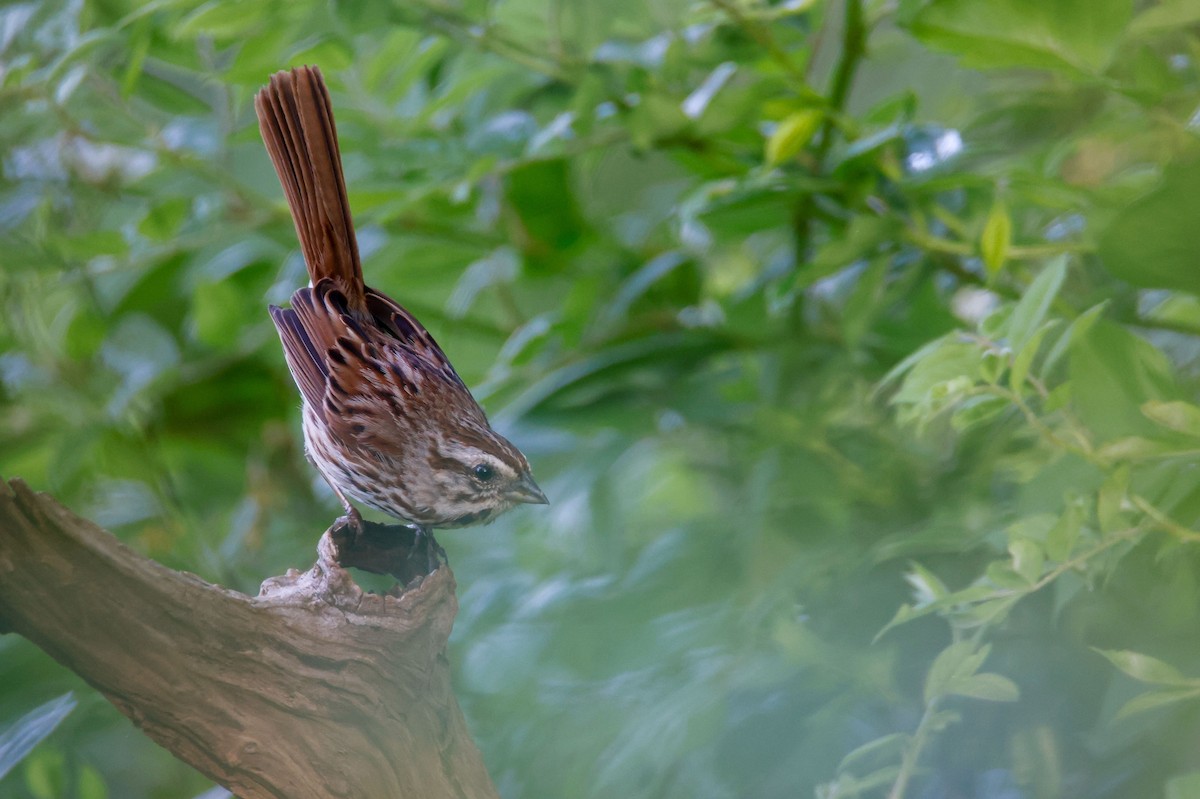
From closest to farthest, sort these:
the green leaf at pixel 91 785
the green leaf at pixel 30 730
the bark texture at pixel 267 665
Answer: the bark texture at pixel 267 665, the green leaf at pixel 30 730, the green leaf at pixel 91 785

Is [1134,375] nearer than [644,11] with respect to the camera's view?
Yes

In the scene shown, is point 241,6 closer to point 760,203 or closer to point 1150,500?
point 760,203

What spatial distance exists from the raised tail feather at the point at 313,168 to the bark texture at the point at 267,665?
11 centimetres

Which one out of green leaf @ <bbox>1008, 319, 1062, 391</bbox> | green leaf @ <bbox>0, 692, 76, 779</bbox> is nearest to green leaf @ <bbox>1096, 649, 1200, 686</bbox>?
green leaf @ <bbox>1008, 319, 1062, 391</bbox>

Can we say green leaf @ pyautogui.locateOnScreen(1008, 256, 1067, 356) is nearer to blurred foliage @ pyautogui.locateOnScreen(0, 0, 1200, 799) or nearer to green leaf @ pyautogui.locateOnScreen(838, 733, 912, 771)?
blurred foliage @ pyautogui.locateOnScreen(0, 0, 1200, 799)

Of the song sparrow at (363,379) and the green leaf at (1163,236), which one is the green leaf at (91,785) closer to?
the song sparrow at (363,379)

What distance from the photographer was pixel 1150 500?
41cm

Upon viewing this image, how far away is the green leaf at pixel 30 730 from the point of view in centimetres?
45

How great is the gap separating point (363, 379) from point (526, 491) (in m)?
0.08

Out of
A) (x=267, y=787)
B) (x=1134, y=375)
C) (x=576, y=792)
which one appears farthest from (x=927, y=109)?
(x=267, y=787)

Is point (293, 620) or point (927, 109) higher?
point (293, 620)

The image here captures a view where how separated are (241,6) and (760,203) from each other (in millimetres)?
307

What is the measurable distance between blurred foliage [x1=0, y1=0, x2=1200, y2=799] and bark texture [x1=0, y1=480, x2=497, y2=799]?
15cm

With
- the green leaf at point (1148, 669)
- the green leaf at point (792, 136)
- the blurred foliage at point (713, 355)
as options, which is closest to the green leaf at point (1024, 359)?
the blurred foliage at point (713, 355)
